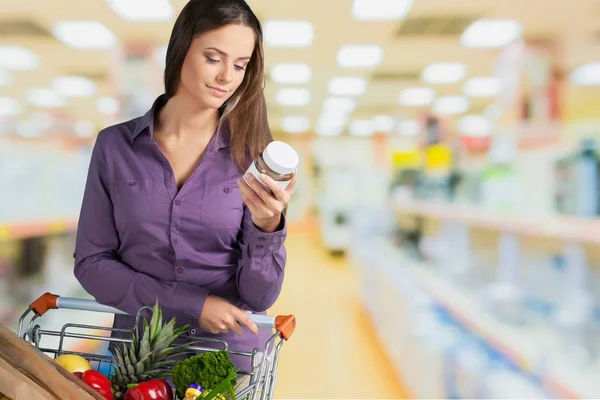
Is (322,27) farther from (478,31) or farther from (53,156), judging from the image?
(53,156)

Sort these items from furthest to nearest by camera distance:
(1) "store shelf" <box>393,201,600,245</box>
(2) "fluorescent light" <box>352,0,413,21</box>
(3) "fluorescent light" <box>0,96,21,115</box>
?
(3) "fluorescent light" <box>0,96,21,115</box> → (2) "fluorescent light" <box>352,0,413,21</box> → (1) "store shelf" <box>393,201,600,245</box>

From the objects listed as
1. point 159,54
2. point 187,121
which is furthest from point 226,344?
point 159,54

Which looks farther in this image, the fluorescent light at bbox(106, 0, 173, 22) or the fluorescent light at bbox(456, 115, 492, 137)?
the fluorescent light at bbox(456, 115, 492, 137)

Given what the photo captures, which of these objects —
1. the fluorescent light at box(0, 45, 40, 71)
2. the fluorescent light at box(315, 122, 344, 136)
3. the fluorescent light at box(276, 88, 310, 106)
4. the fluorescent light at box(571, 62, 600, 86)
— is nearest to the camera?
the fluorescent light at box(571, 62, 600, 86)

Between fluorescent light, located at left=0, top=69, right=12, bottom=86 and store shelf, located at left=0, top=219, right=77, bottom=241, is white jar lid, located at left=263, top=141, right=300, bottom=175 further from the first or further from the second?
fluorescent light, located at left=0, top=69, right=12, bottom=86

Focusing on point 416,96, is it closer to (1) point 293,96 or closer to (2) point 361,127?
(1) point 293,96

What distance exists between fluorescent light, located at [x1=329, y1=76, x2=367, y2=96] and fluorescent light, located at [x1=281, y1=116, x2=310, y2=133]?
249 centimetres

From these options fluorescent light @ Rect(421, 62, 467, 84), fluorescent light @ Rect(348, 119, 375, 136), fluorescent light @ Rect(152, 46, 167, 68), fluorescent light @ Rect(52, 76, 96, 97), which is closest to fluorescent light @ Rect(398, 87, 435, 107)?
fluorescent light @ Rect(421, 62, 467, 84)

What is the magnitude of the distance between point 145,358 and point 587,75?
3.88 meters

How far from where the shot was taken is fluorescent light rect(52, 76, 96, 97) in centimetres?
880

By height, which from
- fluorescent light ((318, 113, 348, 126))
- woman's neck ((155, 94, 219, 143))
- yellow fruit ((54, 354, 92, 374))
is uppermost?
fluorescent light ((318, 113, 348, 126))

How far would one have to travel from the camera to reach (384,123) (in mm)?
13344

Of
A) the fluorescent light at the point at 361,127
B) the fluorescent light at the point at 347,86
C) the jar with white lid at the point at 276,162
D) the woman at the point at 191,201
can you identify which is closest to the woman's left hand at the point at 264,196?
the jar with white lid at the point at 276,162

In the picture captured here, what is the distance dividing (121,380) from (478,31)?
228 inches
